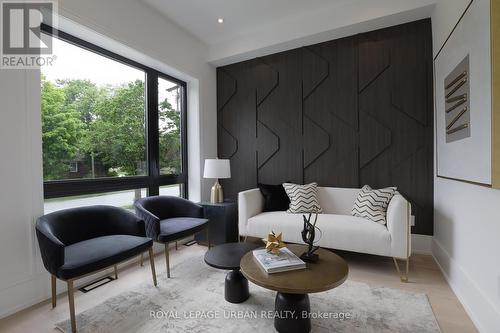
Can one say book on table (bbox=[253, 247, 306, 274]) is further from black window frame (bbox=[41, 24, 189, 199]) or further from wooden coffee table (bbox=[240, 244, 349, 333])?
black window frame (bbox=[41, 24, 189, 199])

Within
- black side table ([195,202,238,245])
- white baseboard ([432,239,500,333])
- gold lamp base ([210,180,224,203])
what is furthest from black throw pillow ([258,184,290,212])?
white baseboard ([432,239,500,333])

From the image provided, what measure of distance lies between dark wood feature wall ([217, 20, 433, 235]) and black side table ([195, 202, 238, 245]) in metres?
0.68

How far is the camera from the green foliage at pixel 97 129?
2230 mm

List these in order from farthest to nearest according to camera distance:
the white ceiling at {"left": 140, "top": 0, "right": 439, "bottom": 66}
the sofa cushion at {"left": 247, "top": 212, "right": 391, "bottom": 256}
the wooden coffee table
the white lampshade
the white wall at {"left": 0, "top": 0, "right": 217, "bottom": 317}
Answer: the white lampshade
the white ceiling at {"left": 140, "top": 0, "right": 439, "bottom": 66}
the sofa cushion at {"left": 247, "top": 212, "right": 391, "bottom": 256}
the white wall at {"left": 0, "top": 0, "right": 217, "bottom": 317}
the wooden coffee table

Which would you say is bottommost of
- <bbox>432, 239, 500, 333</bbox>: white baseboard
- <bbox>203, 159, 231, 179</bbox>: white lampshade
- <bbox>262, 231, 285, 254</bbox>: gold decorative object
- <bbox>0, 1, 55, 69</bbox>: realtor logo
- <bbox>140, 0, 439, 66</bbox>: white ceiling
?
<bbox>432, 239, 500, 333</bbox>: white baseboard

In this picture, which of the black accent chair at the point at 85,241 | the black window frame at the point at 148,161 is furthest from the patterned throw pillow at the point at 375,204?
the black window frame at the point at 148,161

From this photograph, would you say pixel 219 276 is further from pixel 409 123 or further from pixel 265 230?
pixel 409 123

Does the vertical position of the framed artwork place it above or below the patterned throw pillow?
above

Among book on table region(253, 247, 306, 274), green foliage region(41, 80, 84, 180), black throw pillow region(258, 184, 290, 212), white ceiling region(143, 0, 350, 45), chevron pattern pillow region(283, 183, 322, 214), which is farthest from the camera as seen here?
black throw pillow region(258, 184, 290, 212)

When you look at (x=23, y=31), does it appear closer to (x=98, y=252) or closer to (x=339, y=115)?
(x=98, y=252)

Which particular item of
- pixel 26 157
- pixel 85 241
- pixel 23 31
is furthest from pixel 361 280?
pixel 23 31

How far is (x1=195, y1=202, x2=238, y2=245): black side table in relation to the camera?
319cm

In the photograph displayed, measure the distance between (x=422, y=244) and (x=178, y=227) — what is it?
9.13 feet

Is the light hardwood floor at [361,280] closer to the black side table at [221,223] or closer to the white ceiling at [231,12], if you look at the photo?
the black side table at [221,223]
